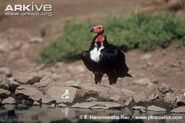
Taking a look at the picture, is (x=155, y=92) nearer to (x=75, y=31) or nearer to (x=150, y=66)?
(x=150, y=66)

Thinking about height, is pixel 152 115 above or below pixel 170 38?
below

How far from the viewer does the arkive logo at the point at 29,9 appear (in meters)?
12.7

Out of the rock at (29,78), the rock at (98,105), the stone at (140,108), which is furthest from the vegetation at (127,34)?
the stone at (140,108)

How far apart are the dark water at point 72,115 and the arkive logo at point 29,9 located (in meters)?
1.55

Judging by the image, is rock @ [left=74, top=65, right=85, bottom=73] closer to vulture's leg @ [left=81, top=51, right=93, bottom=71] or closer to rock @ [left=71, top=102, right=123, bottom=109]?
vulture's leg @ [left=81, top=51, right=93, bottom=71]

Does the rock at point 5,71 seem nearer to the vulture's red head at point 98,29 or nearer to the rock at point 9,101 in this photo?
the rock at point 9,101

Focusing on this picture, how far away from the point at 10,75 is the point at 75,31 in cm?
120

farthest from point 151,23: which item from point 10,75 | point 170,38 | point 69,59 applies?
point 10,75

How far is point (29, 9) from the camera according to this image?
12.8 meters

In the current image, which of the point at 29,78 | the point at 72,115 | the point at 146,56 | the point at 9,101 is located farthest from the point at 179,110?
the point at 9,101

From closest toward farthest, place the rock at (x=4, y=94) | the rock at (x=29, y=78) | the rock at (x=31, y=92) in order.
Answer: the rock at (x=31, y=92)
the rock at (x=4, y=94)
the rock at (x=29, y=78)

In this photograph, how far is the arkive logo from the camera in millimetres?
12703

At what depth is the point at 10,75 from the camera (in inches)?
512

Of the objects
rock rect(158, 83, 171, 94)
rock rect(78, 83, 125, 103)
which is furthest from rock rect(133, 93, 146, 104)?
rock rect(158, 83, 171, 94)
